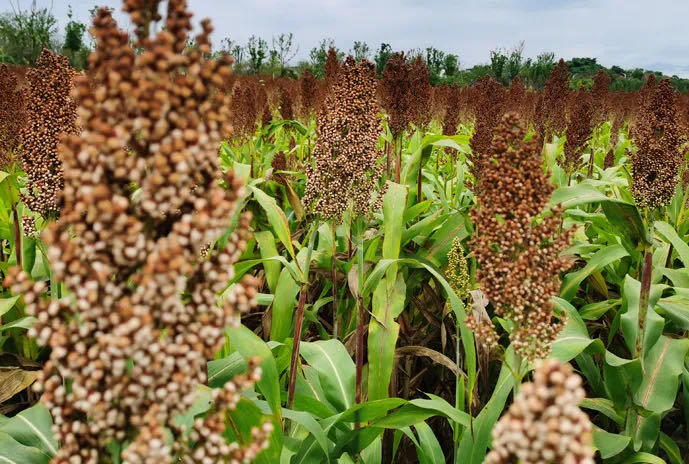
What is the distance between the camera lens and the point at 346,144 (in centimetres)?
333

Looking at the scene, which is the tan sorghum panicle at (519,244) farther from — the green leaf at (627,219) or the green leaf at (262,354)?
the green leaf at (627,219)

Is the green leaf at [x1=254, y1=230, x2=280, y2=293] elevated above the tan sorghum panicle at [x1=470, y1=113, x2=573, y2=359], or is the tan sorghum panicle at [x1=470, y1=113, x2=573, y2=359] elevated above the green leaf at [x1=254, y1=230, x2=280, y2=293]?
the tan sorghum panicle at [x1=470, y1=113, x2=573, y2=359]

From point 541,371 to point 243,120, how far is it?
24.1 feet

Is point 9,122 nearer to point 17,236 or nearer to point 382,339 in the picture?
point 17,236

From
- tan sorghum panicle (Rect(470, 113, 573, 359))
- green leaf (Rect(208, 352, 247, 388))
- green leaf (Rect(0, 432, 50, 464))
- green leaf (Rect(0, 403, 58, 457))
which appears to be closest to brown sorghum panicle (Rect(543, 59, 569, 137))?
tan sorghum panicle (Rect(470, 113, 573, 359))

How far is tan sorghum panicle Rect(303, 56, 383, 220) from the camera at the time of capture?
3.30m

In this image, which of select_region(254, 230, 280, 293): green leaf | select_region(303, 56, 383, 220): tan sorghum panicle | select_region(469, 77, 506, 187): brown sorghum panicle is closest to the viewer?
select_region(303, 56, 383, 220): tan sorghum panicle

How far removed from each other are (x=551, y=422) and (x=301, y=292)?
2.09 m

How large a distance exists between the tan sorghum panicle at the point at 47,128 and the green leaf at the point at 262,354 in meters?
1.03

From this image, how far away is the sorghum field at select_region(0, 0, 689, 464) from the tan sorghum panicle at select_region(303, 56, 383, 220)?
0.05ft

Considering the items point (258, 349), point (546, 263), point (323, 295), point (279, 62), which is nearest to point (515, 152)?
point (546, 263)

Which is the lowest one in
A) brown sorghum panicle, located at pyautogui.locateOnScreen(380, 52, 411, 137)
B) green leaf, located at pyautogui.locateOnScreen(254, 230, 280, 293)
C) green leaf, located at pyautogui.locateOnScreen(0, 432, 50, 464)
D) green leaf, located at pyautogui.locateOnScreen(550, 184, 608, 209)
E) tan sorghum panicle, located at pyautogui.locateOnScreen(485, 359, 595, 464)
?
A: green leaf, located at pyautogui.locateOnScreen(0, 432, 50, 464)

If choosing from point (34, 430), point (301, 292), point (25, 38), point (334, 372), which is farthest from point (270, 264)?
point (25, 38)

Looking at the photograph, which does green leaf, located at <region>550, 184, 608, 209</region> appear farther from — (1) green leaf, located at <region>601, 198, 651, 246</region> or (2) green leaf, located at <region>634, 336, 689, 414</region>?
(2) green leaf, located at <region>634, 336, 689, 414</region>
